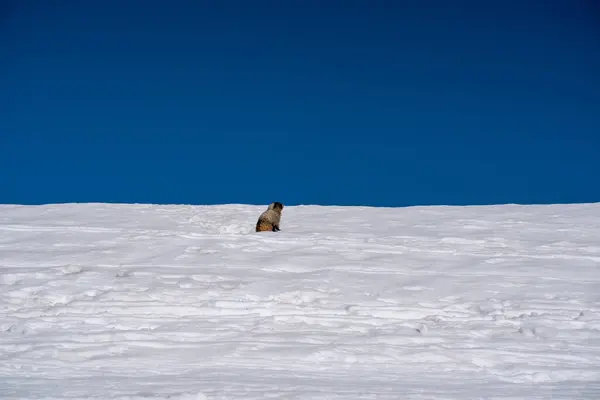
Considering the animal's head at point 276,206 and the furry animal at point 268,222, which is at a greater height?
the animal's head at point 276,206

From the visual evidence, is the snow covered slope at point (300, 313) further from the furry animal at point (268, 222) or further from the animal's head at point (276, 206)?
the animal's head at point (276, 206)

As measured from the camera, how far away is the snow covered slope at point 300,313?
3.70m

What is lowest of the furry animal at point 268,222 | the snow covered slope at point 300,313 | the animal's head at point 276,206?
the snow covered slope at point 300,313

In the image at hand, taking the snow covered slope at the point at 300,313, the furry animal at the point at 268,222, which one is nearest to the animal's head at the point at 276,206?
the furry animal at the point at 268,222

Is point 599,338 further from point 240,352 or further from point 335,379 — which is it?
point 240,352

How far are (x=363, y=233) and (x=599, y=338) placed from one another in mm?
5535

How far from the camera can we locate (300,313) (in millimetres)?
5332

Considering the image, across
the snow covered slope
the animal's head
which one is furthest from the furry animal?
the snow covered slope

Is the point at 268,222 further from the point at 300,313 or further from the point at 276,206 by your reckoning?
the point at 300,313

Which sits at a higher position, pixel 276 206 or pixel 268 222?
pixel 276 206

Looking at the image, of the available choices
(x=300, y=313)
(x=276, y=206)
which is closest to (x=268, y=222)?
(x=276, y=206)

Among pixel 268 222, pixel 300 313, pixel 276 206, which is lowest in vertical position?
pixel 300 313

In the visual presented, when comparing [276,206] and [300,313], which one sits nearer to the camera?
[300,313]

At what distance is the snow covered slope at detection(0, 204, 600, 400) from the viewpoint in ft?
12.1
